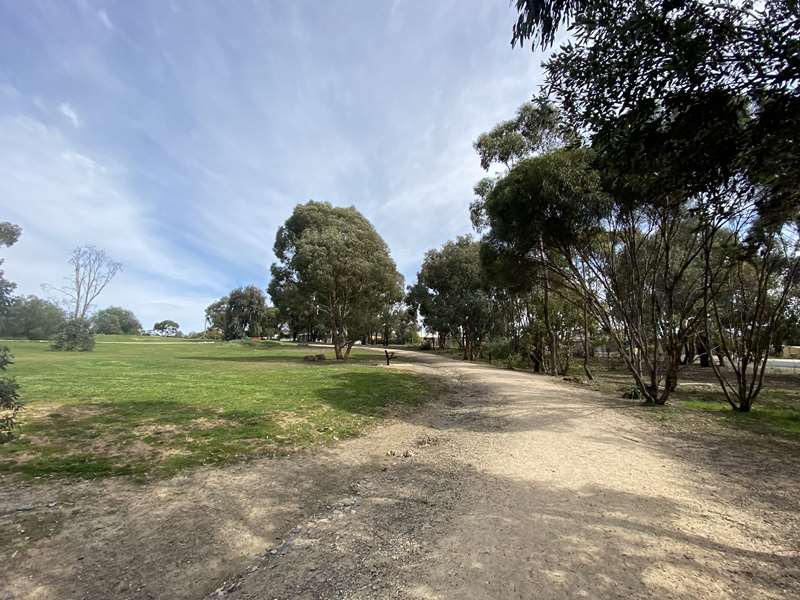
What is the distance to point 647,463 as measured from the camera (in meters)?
5.63

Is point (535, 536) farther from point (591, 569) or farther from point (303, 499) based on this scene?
point (303, 499)

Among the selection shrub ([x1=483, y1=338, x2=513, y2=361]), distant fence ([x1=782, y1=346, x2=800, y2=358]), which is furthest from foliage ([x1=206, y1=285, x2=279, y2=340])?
distant fence ([x1=782, y1=346, x2=800, y2=358])

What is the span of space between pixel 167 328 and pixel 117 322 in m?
36.2

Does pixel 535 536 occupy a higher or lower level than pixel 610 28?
lower

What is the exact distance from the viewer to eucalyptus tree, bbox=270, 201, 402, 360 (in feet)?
78.1

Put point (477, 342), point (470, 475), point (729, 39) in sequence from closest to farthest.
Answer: point (729, 39) → point (470, 475) → point (477, 342)

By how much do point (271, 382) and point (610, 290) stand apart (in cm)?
1297

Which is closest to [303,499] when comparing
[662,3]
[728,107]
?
[728,107]

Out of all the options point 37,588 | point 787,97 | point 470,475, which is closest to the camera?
point 37,588

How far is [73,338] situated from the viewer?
29.0m

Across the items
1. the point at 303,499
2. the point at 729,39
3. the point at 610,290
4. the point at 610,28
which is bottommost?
the point at 303,499

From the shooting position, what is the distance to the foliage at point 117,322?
287ft

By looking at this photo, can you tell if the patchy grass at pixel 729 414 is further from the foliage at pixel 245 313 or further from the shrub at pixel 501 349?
the foliage at pixel 245 313

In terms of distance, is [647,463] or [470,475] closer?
[470,475]
